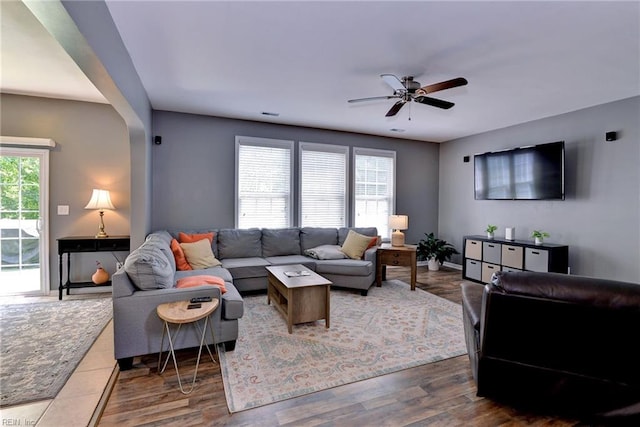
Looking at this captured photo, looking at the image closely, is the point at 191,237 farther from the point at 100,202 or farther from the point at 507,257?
the point at 507,257

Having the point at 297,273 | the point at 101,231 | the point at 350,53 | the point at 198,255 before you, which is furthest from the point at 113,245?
the point at 350,53

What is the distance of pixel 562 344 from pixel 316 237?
386 centimetres

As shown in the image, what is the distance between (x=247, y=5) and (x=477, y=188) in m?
5.06

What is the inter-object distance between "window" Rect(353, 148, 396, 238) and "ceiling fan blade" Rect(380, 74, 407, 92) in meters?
2.83

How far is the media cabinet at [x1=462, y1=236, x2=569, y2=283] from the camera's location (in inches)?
172

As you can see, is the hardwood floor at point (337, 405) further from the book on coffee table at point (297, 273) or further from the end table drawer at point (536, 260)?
the end table drawer at point (536, 260)

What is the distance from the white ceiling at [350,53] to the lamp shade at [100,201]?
1.33m

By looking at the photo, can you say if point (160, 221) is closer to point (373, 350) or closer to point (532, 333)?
point (373, 350)

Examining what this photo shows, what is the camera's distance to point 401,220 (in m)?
5.09

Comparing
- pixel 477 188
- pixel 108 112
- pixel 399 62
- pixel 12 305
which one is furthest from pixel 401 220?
pixel 12 305

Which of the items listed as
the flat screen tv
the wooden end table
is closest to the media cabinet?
the flat screen tv

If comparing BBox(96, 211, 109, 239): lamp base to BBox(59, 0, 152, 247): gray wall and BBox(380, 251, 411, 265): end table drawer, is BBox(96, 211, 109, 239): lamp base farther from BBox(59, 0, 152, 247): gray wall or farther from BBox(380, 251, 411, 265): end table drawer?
BBox(380, 251, 411, 265): end table drawer

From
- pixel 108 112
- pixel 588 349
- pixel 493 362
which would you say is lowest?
pixel 493 362

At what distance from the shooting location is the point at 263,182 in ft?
17.5
